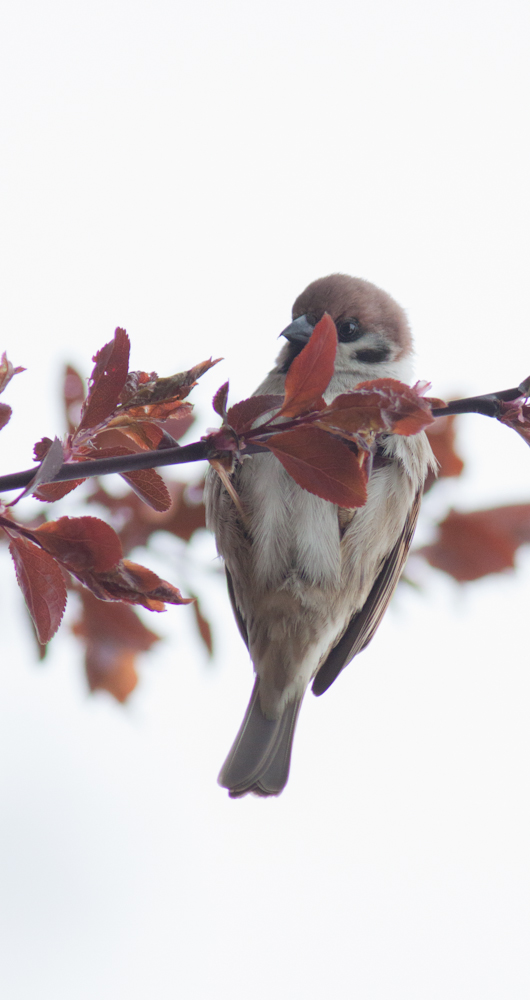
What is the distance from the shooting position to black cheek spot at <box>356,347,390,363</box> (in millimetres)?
2242

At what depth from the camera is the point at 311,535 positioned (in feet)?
5.95

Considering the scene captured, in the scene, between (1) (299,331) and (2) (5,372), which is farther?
(1) (299,331)

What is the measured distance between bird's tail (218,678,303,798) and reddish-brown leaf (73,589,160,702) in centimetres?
36

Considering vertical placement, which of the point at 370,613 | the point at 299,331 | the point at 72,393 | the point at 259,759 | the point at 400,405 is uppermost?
the point at 299,331

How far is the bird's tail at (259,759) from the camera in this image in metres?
1.95

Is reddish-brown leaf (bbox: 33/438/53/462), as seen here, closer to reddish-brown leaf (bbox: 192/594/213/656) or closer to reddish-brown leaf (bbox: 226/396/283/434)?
reddish-brown leaf (bbox: 226/396/283/434)

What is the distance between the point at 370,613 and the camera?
2.01 m

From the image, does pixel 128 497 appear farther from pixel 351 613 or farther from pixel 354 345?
pixel 354 345

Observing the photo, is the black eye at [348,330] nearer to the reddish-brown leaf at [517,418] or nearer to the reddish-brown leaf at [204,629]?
the reddish-brown leaf at [204,629]

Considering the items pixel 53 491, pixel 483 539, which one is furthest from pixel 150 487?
pixel 483 539

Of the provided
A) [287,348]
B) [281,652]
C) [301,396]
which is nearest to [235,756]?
[281,652]

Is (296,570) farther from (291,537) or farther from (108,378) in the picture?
(108,378)

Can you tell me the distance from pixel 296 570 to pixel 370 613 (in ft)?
0.90

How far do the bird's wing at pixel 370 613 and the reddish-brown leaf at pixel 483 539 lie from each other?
0.10m
